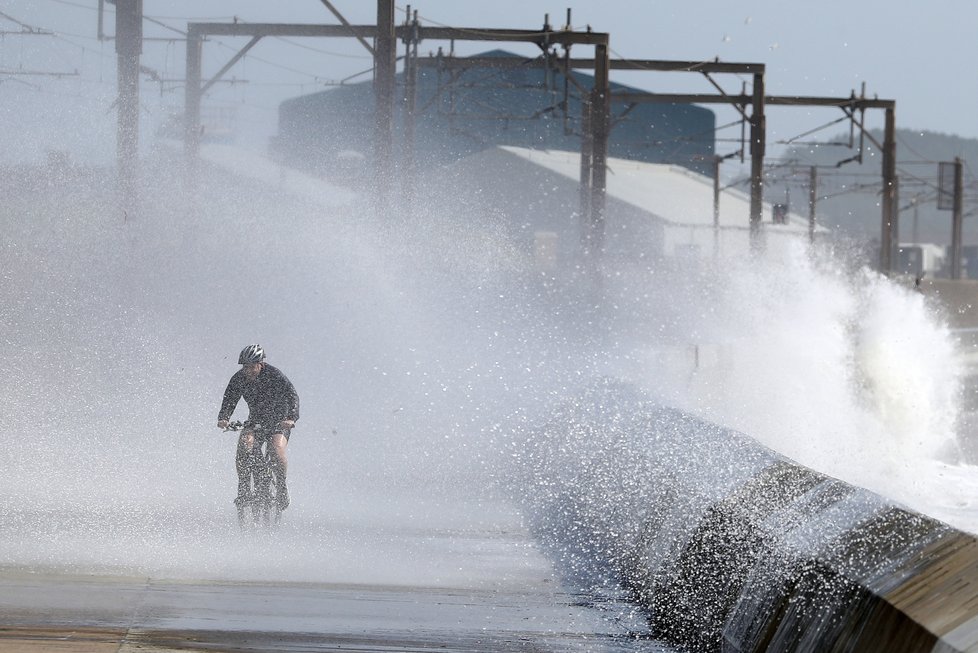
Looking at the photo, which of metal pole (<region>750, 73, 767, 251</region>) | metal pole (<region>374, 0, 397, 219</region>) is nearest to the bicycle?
metal pole (<region>374, 0, 397, 219</region>)

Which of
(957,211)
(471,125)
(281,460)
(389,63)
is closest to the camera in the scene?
(281,460)

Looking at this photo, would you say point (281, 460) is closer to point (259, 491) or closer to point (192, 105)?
point (259, 491)

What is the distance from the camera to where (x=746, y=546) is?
22.2 feet

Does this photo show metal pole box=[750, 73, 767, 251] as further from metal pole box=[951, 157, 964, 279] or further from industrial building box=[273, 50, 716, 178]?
metal pole box=[951, 157, 964, 279]

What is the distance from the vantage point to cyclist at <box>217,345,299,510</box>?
11172mm

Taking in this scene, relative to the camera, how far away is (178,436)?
54.2ft

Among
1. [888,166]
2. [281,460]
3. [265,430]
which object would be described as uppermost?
[888,166]

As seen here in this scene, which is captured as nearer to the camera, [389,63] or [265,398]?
[265,398]

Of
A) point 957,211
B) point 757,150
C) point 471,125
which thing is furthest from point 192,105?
A: point 957,211

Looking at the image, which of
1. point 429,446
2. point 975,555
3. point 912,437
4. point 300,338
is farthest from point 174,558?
point 912,437

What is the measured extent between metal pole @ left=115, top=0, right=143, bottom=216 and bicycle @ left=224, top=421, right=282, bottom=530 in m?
16.5

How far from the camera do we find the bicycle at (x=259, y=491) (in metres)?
10.7

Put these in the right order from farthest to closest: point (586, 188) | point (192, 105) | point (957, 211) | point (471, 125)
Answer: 1. point (471, 125)
2. point (957, 211)
3. point (586, 188)
4. point (192, 105)

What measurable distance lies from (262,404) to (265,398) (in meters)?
0.05
